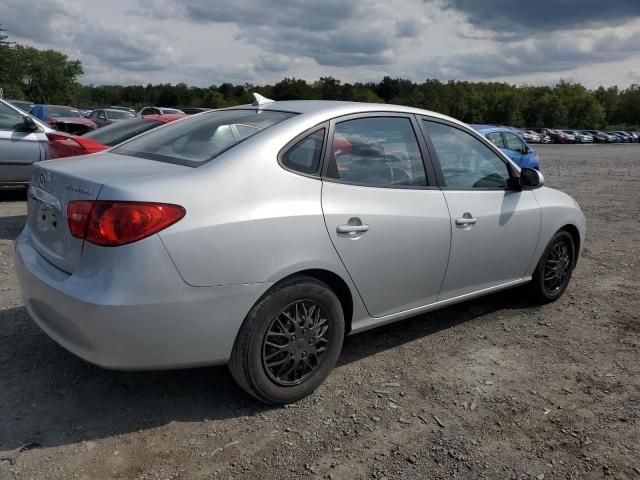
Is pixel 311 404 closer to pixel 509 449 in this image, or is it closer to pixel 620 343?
pixel 509 449

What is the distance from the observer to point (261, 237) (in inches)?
114

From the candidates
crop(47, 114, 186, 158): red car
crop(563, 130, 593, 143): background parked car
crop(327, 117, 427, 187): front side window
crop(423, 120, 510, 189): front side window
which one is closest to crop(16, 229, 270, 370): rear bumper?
crop(327, 117, 427, 187): front side window

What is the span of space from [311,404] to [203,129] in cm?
177

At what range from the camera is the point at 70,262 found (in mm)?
2826

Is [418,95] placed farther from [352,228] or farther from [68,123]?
[352,228]

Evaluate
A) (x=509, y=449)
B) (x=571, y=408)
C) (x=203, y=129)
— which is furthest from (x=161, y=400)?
(x=571, y=408)

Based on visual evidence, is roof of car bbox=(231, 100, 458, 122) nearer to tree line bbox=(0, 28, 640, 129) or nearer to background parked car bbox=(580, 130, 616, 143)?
background parked car bbox=(580, 130, 616, 143)

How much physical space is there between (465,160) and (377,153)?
34.6 inches

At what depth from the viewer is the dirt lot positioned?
9.01ft

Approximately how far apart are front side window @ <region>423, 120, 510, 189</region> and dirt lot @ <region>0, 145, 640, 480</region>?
3.72 feet

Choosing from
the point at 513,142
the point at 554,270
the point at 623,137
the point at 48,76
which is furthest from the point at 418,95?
the point at 554,270

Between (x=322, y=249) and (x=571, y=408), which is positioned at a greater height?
(x=322, y=249)

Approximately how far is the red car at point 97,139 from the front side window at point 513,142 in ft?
26.0

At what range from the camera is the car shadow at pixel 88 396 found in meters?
2.95
